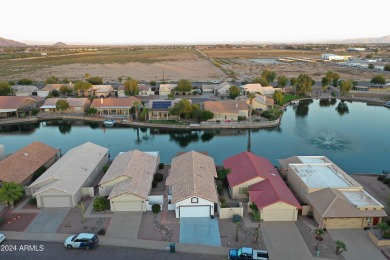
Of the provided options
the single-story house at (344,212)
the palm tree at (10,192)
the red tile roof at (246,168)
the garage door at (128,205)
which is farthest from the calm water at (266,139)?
the palm tree at (10,192)

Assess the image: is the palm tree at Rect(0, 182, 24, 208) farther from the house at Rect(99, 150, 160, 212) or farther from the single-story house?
the single-story house

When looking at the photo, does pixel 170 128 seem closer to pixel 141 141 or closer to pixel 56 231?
pixel 141 141

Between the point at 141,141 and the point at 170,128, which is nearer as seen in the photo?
the point at 141,141

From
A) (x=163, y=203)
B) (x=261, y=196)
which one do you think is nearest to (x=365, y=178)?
(x=261, y=196)

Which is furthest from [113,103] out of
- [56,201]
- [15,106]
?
[56,201]

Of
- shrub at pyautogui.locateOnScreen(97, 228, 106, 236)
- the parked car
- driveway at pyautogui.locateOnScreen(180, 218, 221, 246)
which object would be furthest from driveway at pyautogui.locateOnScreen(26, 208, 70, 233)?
driveway at pyautogui.locateOnScreen(180, 218, 221, 246)

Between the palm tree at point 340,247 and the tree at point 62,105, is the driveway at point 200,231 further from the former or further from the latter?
the tree at point 62,105

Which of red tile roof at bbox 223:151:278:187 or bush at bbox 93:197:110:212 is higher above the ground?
red tile roof at bbox 223:151:278:187
